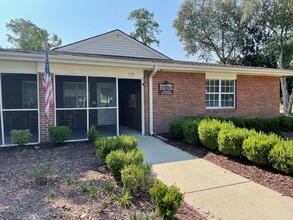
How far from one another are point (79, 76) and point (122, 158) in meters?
4.81

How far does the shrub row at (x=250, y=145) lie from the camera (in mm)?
4848

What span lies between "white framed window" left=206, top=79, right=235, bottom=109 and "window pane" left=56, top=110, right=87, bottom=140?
567 cm

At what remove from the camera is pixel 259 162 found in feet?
17.7

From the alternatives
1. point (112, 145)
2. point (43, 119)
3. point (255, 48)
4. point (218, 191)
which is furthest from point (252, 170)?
point (255, 48)

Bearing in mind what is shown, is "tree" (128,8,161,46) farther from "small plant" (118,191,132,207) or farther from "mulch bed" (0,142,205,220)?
"small plant" (118,191,132,207)

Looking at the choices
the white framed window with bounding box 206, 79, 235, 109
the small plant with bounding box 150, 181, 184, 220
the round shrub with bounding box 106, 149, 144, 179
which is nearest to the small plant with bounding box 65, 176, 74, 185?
the round shrub with bounding box 106, 149, 144, 179

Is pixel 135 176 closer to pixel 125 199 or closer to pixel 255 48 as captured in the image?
pixel 125 199

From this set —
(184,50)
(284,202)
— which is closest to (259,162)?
(284,202)

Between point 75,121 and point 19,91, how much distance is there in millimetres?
2097

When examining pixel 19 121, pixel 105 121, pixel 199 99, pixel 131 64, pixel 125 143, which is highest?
pixel 131 64

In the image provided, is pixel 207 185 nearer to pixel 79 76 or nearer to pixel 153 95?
Result: pixel 153 95

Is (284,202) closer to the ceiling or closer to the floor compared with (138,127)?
closer to the floor

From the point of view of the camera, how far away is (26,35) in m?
36.9

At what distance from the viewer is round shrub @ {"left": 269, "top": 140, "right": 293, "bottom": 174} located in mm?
4711
